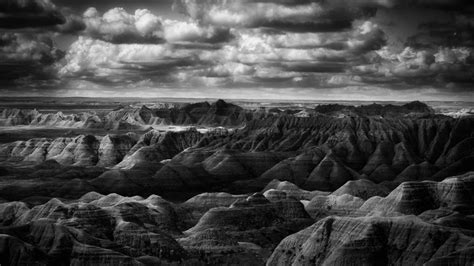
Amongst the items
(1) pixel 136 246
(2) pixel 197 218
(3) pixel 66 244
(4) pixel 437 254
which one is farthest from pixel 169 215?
(4) pixel 437 254

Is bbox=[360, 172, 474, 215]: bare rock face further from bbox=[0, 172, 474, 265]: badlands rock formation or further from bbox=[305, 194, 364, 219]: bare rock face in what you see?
bbox=[305, 194, 364, 219]: bare rock face

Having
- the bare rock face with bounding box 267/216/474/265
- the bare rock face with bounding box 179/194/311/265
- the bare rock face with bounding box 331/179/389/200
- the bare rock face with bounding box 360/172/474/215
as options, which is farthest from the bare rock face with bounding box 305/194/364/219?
the bare rock face with bounding box 267/216/474/265

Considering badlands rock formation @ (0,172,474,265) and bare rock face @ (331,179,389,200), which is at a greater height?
badlands rock formation @ (0,172,474,265)

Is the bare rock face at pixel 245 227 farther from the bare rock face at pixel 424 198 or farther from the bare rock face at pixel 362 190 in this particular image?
the bare rock face at pixel 362 190

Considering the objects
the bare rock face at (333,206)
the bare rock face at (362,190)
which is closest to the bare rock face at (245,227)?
the bare rock face at (333,206)

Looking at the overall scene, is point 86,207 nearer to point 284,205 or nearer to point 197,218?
point 197,218

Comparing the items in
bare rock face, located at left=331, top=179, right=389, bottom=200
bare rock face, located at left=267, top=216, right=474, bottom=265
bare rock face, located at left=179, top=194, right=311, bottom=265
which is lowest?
bare rock face, located at left=331, top=179, right=389, bottom=200

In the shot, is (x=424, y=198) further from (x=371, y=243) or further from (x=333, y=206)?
(x=371, y=243)

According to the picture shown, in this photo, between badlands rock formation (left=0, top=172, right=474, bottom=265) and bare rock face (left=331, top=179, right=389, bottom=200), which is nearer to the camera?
badlands rock formation (left=0, top=172, right=474, bottom=265)

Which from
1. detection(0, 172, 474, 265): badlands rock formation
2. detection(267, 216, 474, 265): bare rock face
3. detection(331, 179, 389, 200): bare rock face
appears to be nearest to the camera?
detection(0, 172, 474, 265): badlands rock formation
